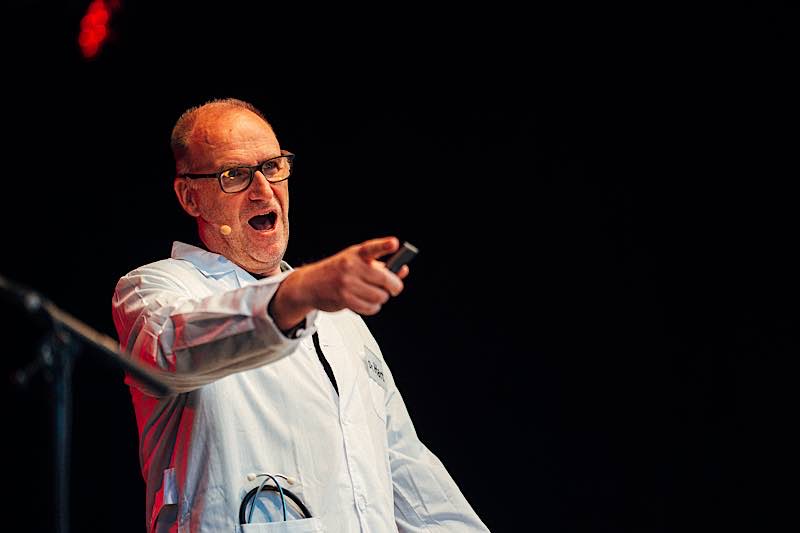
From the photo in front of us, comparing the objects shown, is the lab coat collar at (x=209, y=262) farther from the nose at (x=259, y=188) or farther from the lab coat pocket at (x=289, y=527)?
the lab coat pocket at (x=289, y=527)

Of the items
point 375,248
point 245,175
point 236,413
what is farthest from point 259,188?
point 375,248

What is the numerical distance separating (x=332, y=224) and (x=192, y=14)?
3.14ft

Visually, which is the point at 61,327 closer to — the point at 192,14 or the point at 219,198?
the point at 219,198

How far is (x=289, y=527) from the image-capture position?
6.37ft

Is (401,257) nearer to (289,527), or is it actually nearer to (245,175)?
(289,527)

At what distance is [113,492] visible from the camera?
3279 mm

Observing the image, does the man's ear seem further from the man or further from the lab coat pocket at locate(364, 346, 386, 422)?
the lab coat pocket at locate(364, 346, 386, 422)

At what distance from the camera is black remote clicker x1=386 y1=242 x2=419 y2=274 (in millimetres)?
1502

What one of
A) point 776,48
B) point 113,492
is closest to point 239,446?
point 113,492

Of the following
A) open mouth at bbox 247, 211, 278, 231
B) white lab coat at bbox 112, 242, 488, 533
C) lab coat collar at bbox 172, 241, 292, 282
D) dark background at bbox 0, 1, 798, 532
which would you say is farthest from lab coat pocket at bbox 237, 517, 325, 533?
dark background at bbox 0, 1, 798, 532

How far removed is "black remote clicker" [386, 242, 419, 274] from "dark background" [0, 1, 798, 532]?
1986mm

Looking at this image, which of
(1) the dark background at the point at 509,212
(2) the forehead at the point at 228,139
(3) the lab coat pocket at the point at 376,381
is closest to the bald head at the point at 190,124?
(2) the forehead at the point at 228,139

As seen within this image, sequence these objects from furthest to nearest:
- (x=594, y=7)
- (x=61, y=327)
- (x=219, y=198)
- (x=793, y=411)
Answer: (x=594, y=7), (x=793, y=411), (x=219, y=198), (x=61, y=327)

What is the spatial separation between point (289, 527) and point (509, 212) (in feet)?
6.23
